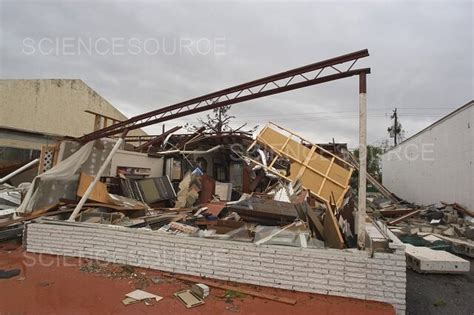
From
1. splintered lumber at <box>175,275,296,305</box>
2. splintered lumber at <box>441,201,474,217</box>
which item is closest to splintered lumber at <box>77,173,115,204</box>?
splintered lumber at <box>175,275,296,305</box>

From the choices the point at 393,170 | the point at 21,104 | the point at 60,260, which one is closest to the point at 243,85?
the point at 60,260

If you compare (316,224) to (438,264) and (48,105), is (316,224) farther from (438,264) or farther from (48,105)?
(48,105)

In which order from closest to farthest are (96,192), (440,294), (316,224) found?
(440,294) → (316,224) → (96,192)

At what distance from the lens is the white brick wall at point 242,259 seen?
379 centimetres

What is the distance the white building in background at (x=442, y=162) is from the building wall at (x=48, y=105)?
19.0 metres

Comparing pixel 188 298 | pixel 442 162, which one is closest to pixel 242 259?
pixel 188 298

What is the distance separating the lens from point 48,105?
17.5 m

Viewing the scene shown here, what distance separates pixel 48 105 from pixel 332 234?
1862 cm

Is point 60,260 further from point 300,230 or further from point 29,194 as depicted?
point 300,230

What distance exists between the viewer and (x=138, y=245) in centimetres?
496

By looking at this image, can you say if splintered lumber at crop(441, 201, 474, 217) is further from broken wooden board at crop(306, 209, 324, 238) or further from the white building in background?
broken wooden board at crop(306, 209, 324, 238)

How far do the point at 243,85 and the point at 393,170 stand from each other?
18.6 m

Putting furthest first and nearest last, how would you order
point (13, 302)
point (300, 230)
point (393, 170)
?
point (393, 170) → point (300, 230) → point (13, 302)

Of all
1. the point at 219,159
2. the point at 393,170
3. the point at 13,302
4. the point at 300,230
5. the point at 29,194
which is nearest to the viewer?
the point at 13,302
